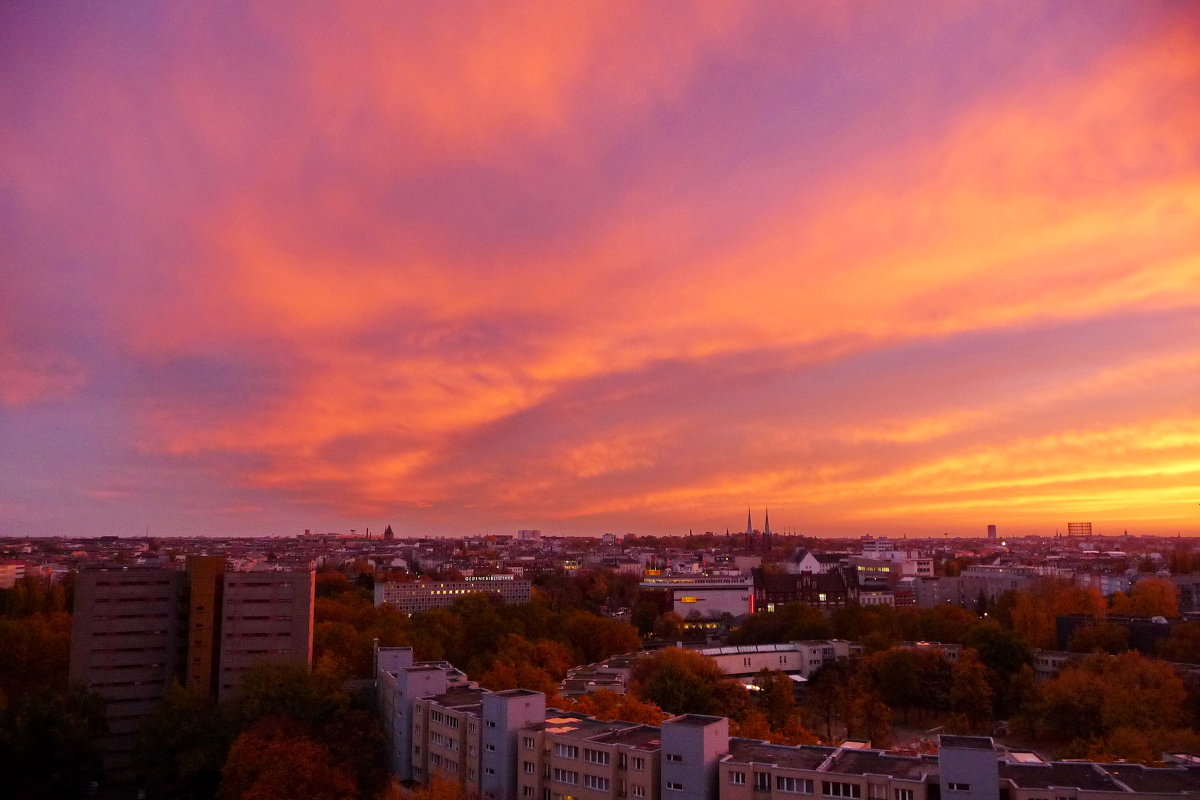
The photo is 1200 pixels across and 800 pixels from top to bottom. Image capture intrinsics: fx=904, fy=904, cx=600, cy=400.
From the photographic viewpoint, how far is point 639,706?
2902cm

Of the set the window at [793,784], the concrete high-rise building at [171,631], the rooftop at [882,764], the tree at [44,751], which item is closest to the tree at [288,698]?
the tree at [44,751]

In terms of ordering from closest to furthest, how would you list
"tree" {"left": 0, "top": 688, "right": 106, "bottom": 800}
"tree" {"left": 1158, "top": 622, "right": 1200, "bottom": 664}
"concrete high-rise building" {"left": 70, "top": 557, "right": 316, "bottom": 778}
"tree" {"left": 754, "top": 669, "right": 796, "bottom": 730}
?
"tree" {"left": 0, "top": 688, "right": 106, "bottom": 800} → "concrete high-rise building" {"left": 70, "top": 557, "right": 316, "bottom": 778} → "tree" {"left": 754, "top": 669, "right": 796, "bottom": 730} → "tree" {"left": 1158, "top": 622, "right": 1200, "bottom": 664}

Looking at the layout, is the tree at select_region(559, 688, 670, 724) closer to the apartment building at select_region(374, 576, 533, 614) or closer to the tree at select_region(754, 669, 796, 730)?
the tree at select_region(754, 669, 796, 730)

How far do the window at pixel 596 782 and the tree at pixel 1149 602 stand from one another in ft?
157

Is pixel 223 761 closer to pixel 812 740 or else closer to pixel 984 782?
pixel 812 740

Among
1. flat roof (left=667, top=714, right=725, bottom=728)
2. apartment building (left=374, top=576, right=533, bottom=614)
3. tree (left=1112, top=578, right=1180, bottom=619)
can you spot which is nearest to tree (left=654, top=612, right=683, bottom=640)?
apartment building (left=374, top=576, right=533, bottom=614)

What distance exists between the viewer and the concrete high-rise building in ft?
115

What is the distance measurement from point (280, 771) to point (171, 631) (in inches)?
575

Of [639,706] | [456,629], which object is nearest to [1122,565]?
[456,629]

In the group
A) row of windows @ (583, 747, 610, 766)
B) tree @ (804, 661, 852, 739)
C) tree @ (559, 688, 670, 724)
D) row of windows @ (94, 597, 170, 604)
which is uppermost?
row of windows @ (94, 597, 170, 604)

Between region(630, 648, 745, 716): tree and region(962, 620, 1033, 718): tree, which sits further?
region(962, 620, 1033, 718): tree

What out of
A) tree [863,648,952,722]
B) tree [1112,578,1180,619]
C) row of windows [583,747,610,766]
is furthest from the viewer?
tree [1112,578,1180,619]

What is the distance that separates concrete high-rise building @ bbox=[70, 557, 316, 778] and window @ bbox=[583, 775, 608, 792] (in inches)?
736

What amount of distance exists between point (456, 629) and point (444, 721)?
81.1 ft
